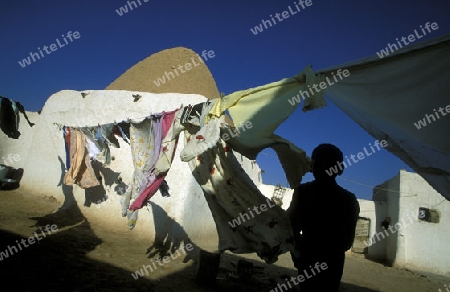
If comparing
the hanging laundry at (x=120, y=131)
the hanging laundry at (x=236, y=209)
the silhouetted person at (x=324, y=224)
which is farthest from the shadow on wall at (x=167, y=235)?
the silhouetted person at (x=324, y=224)

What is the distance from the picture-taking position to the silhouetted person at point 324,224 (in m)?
2.01

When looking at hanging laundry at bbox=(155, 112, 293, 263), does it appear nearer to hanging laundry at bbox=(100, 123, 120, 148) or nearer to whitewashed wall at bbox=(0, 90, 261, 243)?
hanging laundry at bbox=(100, 123, 120, 148)

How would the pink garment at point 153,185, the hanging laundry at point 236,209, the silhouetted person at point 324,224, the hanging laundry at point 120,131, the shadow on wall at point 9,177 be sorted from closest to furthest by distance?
the silhouetted person at point 324,224
the hanging laundry at point 236,209
the pink garment at point 153,185
the hanging laundry at point 120,131
the shadow on wall at point 9,177

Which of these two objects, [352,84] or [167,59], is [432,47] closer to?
[352,84]

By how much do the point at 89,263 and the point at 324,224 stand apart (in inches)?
165

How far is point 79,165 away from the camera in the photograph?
245 inches

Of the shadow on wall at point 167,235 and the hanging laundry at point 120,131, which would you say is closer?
the hanging laundry at point 120,131

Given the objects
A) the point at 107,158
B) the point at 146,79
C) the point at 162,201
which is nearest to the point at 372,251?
the point at 162,201

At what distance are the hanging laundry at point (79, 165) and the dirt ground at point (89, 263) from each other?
1.24 m

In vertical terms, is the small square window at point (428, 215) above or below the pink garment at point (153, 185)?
below

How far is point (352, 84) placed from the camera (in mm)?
2324

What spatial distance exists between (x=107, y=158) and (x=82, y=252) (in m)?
2.21

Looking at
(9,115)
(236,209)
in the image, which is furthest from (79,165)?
(236,209)

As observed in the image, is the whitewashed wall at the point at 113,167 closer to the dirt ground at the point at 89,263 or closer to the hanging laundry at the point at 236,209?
the dirt ground at the point at 89,263
